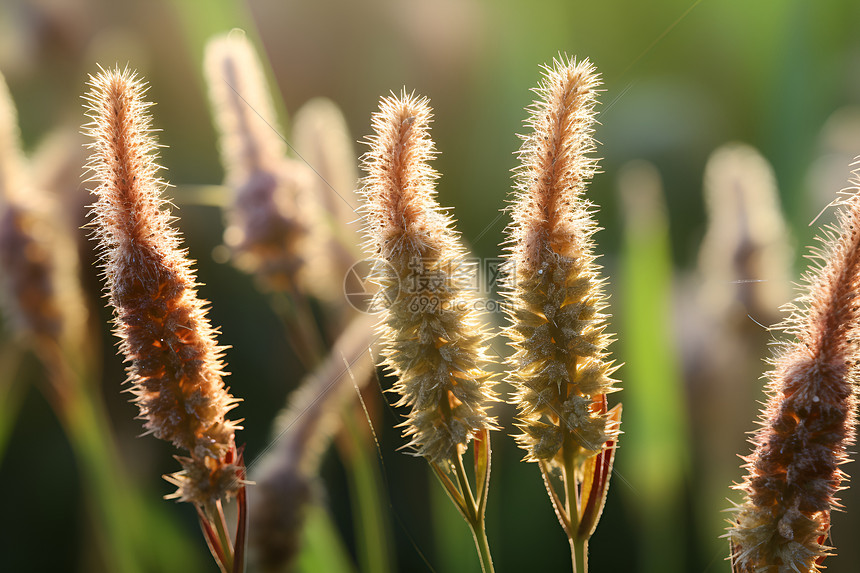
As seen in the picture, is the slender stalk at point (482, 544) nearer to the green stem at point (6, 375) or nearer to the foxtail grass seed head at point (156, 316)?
the foxtail grass seed head at point (156, 316)

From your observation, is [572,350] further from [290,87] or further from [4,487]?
[290,87]

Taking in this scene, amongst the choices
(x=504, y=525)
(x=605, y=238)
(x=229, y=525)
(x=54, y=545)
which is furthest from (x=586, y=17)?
(x=54, y=545)

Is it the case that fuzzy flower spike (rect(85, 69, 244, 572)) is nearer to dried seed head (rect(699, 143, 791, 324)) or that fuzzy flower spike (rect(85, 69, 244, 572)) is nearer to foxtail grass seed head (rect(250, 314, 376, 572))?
foxtail grass seed head (rect(250, 314, 376, 572))

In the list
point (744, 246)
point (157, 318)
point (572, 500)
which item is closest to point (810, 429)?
point (572, 500)

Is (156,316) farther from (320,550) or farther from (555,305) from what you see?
(320,550)

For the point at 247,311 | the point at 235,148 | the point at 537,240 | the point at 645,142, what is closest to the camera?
the point at 537,240

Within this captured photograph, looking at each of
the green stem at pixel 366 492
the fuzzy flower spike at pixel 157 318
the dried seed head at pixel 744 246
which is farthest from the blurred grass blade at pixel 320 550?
the dried seed head at pixel 744 246

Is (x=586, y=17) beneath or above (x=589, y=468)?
above
